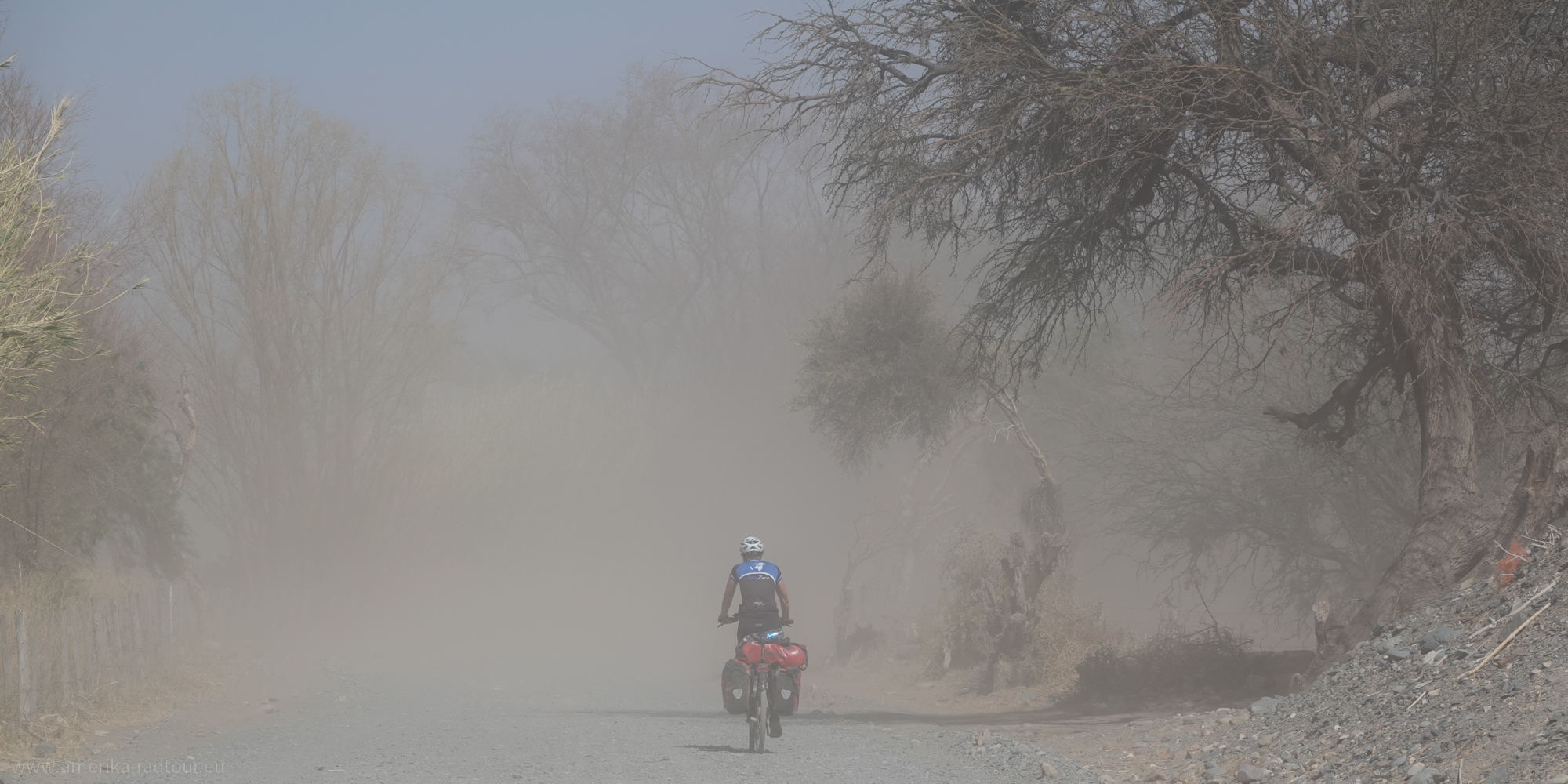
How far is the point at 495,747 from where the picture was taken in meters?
9.38

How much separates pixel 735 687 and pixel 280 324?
799 inches

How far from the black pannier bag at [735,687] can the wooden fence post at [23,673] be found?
21.5ft

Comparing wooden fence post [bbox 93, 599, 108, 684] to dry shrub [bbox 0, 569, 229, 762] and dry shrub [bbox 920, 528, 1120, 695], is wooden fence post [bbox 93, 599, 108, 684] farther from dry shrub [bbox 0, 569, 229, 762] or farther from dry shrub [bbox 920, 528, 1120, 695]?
dry shrub [bbox 920, 528, 1120, 695]

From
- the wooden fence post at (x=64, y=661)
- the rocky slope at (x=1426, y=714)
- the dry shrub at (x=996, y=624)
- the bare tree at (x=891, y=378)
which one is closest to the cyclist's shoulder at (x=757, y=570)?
the rocky slope at (x=1426, y=714)

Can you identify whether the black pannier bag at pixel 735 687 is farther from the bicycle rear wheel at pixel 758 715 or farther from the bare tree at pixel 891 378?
the bare tree at pixel 891 378

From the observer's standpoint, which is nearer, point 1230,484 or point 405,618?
point 1230,484

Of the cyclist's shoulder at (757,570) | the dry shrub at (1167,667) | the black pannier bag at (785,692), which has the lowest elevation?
the dry shrub at (1167,667)

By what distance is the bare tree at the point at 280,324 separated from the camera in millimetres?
24719

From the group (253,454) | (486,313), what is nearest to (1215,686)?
(253,454)

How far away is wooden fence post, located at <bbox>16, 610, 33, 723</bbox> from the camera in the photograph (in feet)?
33.3

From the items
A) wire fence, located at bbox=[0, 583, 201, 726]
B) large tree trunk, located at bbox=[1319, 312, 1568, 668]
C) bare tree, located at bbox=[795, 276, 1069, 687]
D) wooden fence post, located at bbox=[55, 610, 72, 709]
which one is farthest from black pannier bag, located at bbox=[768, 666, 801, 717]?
bare tree, located at bbox=[795, 276, 1069, 687]

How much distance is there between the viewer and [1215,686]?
11938 millimetres

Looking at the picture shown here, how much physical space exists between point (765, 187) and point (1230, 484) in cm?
3767

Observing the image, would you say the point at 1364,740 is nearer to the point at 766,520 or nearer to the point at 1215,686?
the point at 1215,686
